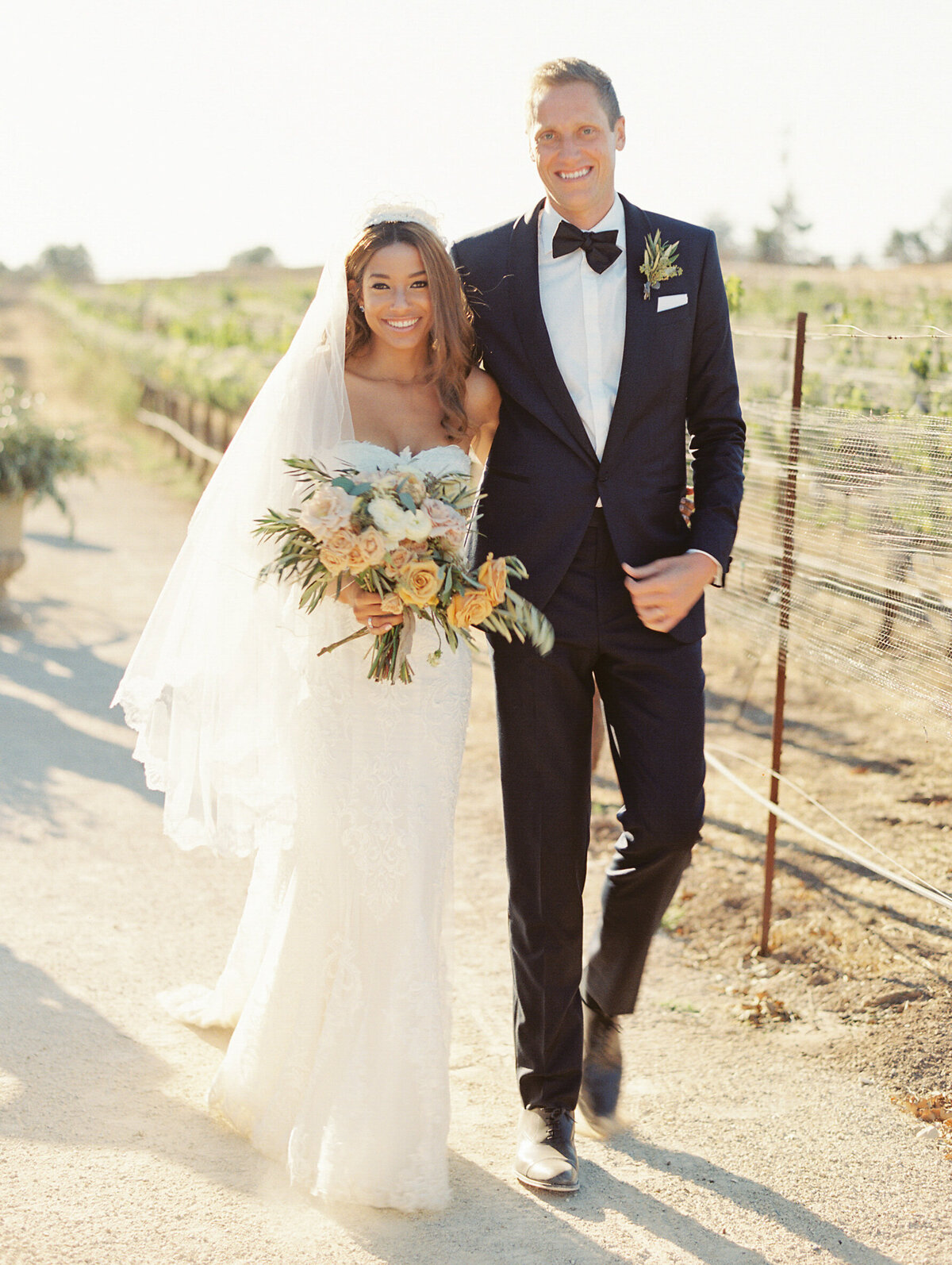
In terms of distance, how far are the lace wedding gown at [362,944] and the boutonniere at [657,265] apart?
0.59 m

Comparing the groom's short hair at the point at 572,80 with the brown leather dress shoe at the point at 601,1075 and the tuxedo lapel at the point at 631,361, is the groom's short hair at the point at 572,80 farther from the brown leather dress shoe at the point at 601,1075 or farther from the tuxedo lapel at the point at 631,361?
the brown leather dress shoe at the point at 601,1075

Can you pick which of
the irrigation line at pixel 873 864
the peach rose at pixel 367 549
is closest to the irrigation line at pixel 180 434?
the irrigation line at pixel 873 864

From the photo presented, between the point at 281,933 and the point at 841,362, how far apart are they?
6.04 meters

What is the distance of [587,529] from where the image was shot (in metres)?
2.78

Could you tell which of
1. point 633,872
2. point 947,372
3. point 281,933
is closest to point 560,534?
point 633,872

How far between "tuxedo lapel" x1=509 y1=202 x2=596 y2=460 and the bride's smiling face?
22 centimetres

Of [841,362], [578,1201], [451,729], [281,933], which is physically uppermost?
[841,362]

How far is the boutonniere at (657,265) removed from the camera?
2.79m

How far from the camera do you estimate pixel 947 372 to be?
6.58m

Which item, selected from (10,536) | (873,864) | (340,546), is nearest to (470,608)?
(340,546)

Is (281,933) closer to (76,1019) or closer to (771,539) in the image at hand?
(76,1019)

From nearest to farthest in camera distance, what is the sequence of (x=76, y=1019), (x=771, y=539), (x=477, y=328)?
(x=477, y=328)
(x=76, y=1019)
(x=771, y=539)

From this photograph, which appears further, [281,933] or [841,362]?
[841,362]

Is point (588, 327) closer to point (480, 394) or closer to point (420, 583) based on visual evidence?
point (480, 394)
